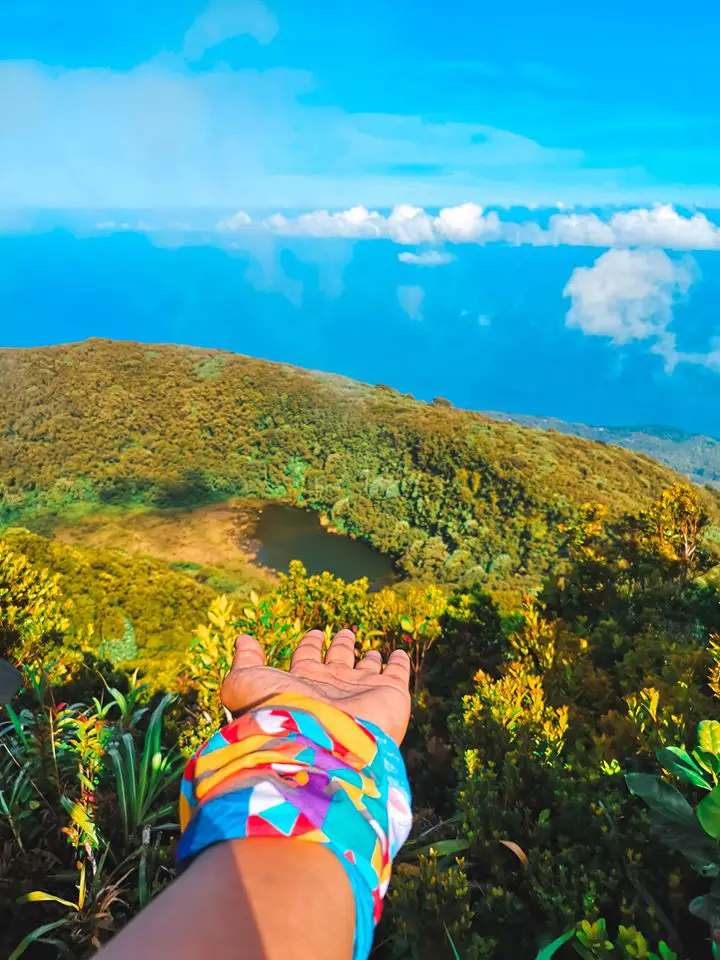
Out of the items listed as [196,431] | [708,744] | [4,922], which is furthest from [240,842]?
[196,431]

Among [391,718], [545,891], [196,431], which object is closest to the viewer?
[391,718]

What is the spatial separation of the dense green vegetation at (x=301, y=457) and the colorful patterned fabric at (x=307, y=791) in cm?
2986

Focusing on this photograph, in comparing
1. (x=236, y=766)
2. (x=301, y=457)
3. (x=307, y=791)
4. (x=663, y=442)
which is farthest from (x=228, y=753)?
(x=663, y=442)

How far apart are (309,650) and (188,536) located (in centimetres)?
3587

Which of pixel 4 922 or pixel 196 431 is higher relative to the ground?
pixel 4 922

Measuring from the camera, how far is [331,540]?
121 ft

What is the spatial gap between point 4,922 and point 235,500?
132 ft

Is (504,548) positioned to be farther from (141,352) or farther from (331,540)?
(141,352)

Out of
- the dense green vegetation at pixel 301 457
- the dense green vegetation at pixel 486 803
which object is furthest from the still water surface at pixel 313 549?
the dense green vegetation at pixel 486 803

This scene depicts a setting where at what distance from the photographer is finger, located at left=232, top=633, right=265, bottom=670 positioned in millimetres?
1466

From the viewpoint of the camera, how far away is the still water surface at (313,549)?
1289 inches

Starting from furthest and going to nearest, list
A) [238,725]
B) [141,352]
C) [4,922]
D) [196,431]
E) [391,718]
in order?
[141,352] → [196,431] → [4,922] → [391,718] → [238,725]

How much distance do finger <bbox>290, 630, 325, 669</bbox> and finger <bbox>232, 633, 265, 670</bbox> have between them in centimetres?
11

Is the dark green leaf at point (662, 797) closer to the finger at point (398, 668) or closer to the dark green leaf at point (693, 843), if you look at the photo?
the dark green leaf at point (693, 843)
